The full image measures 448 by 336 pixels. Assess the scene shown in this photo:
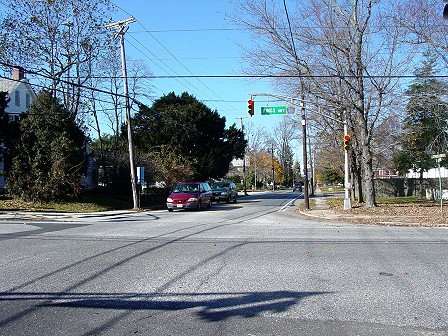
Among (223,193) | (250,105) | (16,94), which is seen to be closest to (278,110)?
(250,105)

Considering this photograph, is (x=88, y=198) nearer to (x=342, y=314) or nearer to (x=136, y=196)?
(x=136, y=196)

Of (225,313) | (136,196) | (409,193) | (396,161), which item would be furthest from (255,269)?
(409,193)

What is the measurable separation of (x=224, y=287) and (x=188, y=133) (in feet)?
111

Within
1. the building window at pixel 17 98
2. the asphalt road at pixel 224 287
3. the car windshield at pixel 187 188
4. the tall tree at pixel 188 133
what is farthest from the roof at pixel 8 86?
the asphalt road at pixel 224 287

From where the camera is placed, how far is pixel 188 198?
2475cm

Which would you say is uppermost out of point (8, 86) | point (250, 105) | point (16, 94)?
point (8, 86)

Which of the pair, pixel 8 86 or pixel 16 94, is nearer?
pixel 8 86

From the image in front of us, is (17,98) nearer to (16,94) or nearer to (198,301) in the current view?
(16,94)

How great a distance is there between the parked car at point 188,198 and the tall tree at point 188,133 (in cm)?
1207

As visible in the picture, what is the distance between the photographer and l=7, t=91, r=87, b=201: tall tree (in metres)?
24.9

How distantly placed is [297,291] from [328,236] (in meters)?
6.43

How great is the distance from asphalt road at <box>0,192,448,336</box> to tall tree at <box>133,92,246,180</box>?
92.9 ft

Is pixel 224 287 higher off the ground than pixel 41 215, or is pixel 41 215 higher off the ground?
pixel 41 215

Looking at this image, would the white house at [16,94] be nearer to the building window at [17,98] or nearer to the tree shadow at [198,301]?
the building window at [17,98]
